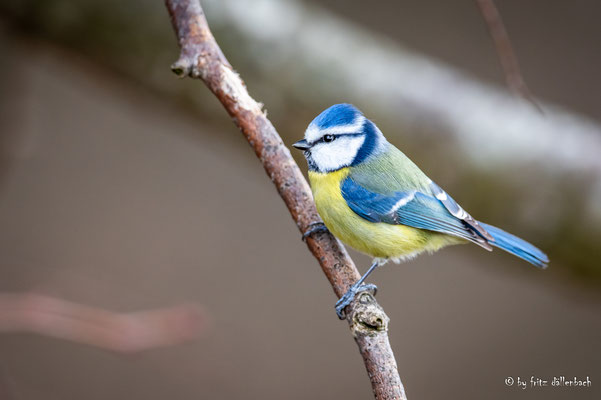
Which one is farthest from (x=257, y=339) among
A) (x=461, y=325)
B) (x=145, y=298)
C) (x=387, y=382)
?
(x=387, y=382)

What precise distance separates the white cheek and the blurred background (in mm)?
480

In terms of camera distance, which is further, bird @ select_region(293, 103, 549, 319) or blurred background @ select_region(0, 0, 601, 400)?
blurred background @ select_region(0, 0, 601, 400)

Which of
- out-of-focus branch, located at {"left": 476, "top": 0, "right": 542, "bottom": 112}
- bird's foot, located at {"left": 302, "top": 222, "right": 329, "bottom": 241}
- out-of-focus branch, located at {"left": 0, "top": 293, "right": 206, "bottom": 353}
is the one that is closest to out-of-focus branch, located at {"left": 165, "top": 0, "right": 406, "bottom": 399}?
bird's foot, located at {"left": 302, "top": 222, "right": 329, "bottom": 241}

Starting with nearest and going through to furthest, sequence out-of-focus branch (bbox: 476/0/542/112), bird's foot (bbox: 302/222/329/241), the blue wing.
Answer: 1. out-of-focus branch (bbox: 476/0/542/112)
2. bird's foot (bbox: 302/222/329/241)
3. the blue wing

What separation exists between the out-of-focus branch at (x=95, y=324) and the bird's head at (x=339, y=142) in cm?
44

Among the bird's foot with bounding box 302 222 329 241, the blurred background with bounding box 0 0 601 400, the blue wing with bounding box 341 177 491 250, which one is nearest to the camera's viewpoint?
the bird's foot with bounding box 302 222 329 241

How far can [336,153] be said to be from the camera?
4.61ft

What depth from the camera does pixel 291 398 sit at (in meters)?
2.33

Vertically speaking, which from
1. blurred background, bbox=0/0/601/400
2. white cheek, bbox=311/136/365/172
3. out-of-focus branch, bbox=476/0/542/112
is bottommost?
out-of-focus branch, bbox=476/0/542/112

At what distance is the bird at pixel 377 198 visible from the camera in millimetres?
1327

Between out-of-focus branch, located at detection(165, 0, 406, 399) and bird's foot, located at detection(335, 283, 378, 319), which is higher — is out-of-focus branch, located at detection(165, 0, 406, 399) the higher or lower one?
the higher one

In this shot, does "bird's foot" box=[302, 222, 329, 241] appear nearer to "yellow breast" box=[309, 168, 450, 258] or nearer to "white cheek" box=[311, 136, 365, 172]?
"yellow breast" box=[309, 168, 450, 258]

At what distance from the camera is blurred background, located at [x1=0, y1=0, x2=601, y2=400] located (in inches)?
74.0

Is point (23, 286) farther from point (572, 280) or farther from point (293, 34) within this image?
point (572, 280)
